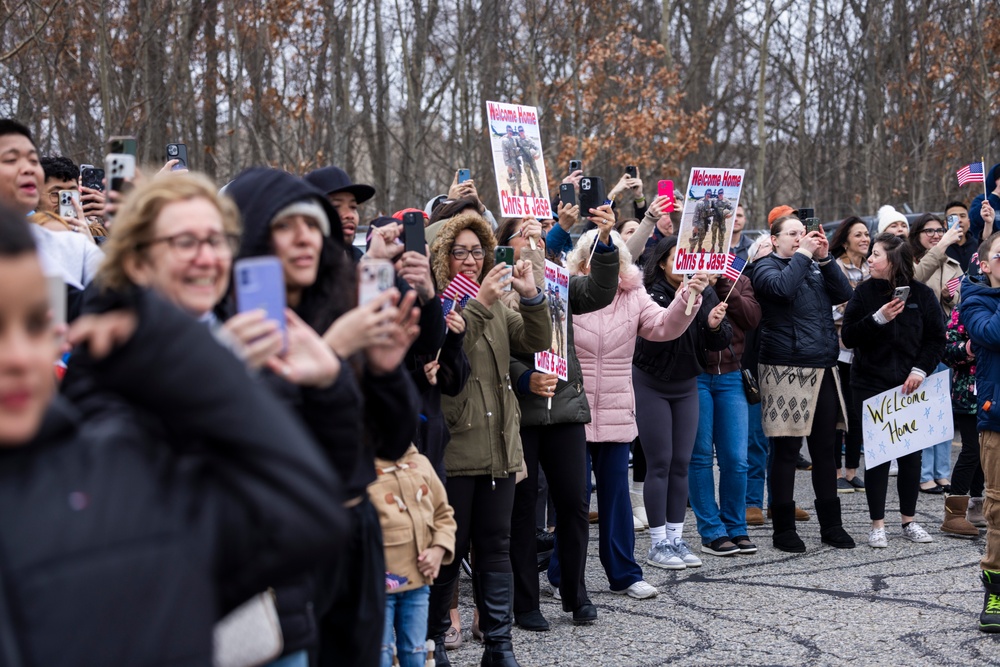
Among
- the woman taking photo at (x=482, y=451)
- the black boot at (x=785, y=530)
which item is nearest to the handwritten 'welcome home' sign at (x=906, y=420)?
the black boot at (x=785, y=530)

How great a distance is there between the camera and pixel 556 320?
6059 millimetres

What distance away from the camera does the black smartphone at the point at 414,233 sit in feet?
13.6

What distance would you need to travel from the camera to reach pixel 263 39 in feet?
54.6

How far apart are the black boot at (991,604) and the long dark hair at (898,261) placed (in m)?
2.69

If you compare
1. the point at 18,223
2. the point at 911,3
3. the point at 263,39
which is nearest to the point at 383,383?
the point at 18,223

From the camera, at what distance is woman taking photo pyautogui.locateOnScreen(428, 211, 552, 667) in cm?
532

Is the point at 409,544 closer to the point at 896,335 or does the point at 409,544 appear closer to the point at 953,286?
the point at 896,335

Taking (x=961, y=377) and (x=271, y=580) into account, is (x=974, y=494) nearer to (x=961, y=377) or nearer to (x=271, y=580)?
(x=961, y=377)

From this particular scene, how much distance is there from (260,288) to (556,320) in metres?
3.86

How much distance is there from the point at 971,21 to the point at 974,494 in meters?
14.3

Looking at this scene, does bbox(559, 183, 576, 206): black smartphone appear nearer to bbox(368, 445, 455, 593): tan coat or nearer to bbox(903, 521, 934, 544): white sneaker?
bbox(368, 445, 455, 593): tan coat

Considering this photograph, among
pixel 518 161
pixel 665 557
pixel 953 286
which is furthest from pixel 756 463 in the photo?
pixel 518 161

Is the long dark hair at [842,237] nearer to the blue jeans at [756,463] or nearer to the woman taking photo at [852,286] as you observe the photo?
the woman taking photo at [852,286]

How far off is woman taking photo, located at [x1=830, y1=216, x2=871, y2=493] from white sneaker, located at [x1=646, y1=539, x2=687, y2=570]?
2.12 meters
